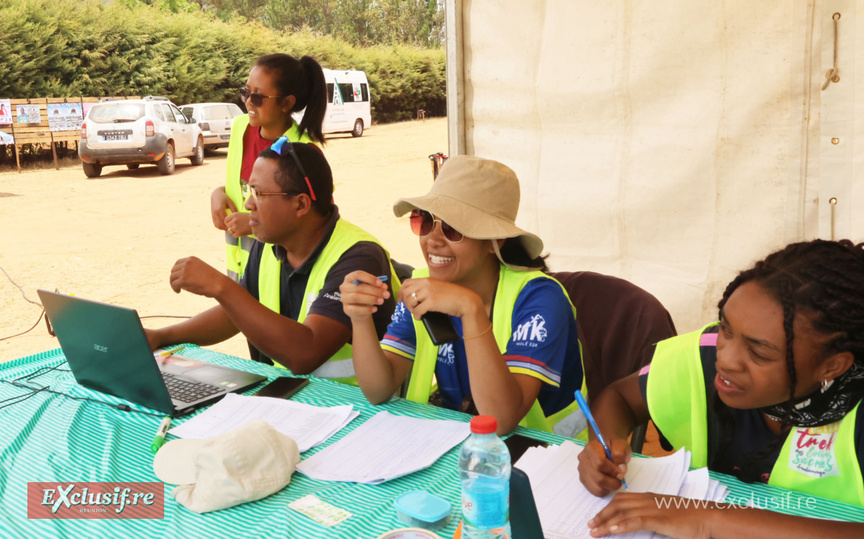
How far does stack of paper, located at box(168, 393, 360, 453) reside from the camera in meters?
1.83

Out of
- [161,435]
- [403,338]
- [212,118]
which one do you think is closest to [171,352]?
[161,435]

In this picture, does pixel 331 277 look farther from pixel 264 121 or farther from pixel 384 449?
pixel 264 121

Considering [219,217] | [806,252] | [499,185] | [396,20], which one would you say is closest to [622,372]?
[499,185]

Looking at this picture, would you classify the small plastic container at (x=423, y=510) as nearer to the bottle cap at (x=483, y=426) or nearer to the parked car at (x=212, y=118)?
the bottle cap at (x=483, y=426)

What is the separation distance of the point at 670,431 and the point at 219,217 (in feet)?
8.37

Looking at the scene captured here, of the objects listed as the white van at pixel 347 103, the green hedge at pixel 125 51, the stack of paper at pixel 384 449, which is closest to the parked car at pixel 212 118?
the green hedge at pixel 125 51

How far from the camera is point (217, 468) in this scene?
59.6 inches

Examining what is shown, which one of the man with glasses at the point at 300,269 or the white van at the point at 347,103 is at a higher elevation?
the white van at the point at 347,103

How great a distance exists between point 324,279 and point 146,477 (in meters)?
1.02

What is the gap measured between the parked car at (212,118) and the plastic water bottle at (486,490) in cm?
A: 1625

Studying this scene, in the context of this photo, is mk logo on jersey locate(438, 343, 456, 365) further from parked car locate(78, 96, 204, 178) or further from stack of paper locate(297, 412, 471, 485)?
parked car locate(78, 96, 204, 178)

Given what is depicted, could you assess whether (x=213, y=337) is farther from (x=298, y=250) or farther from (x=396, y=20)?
(x=396, y=20)

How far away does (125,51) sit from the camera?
18.2 meters

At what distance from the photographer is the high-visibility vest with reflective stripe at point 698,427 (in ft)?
4.94
